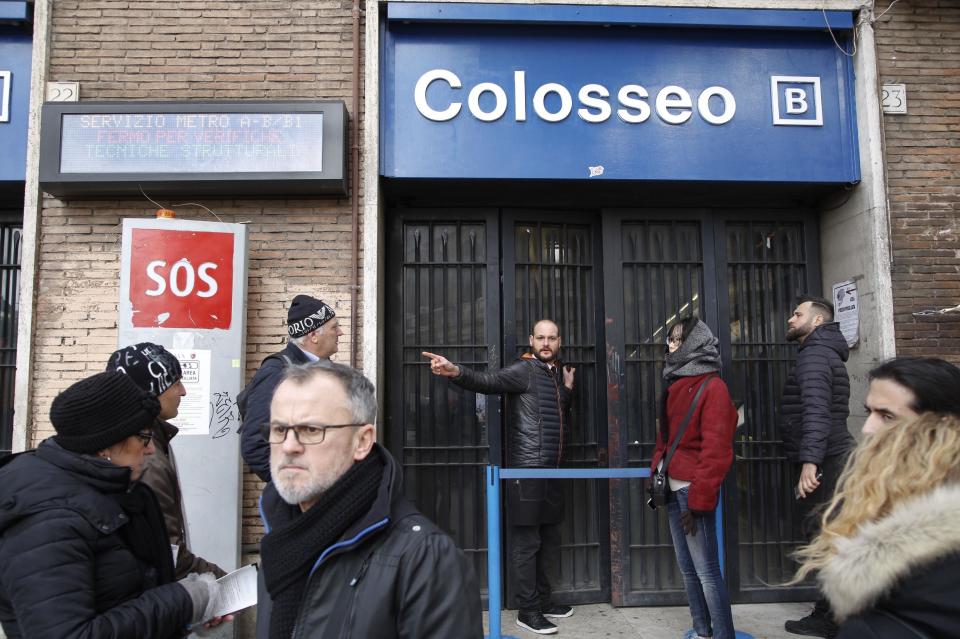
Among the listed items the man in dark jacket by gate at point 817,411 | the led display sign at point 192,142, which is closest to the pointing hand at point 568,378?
the man in dark jacket by gate at point 817,411

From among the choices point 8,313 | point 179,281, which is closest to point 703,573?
point 179,281

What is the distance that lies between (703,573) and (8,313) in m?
5.62

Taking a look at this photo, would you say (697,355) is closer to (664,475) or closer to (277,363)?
(664,475)

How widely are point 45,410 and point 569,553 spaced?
4107 millimetres

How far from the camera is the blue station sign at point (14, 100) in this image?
4.77m

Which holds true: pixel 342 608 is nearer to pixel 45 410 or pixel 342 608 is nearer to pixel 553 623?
pixel 553 623

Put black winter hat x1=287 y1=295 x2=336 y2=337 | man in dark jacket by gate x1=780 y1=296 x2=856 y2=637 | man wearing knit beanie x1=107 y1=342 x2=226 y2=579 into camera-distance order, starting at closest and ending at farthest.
→ man wearing knit beanie x1=107 y1=342 x2=226 y2=579 < black winter hat x1=287 y1=295 x2=336 y2=337 < man in dark jacket by gate x1=780 y1=296 x2=856 y2=637

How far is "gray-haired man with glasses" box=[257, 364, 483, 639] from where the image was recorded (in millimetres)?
1482

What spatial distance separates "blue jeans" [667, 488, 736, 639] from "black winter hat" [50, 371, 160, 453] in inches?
124

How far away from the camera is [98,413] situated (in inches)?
72.9

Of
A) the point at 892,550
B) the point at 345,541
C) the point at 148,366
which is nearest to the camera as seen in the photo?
the point at 892,550

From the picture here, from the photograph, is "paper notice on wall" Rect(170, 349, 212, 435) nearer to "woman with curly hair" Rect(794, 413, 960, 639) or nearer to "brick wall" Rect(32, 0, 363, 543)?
"brick wall" Rect(32, 0, 363, 543)


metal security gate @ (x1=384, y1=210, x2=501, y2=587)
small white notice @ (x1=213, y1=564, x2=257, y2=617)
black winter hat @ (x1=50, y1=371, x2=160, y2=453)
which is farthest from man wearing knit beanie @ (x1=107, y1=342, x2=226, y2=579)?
metal security gate @ (x1=384, y1=210, x2=501, y2=587)

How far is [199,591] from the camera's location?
1915 millimetres
